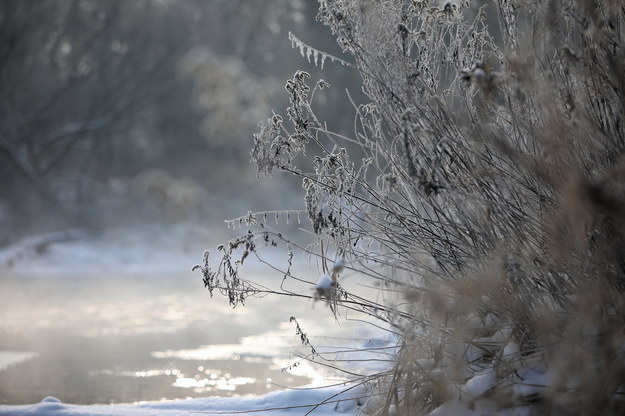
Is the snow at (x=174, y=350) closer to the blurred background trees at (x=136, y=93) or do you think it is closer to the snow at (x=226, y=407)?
the snow at (x=226, y=407)

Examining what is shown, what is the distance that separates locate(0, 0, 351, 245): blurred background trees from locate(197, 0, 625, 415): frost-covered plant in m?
13.3

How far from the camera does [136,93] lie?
18.5 metres

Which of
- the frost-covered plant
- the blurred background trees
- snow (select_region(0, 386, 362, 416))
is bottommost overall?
snow (select_region(0, 386, 362, 416))

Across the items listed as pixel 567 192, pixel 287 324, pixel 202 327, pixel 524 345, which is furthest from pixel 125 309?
pixel 567 192

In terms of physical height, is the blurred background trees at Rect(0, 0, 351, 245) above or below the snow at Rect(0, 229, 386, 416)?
above

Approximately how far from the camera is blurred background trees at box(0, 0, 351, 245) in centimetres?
1669

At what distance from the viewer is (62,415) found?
3098 mm

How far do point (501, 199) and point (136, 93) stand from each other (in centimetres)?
1690

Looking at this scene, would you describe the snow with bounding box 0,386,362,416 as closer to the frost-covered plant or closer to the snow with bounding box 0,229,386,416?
the snow with bounding box 0,229,386,416

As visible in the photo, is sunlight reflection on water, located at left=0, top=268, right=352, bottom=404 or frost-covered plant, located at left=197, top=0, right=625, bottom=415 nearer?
frost-covered plant, located at left=197, top=0, right=625, bottom=415

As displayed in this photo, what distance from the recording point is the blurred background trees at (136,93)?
657 inches

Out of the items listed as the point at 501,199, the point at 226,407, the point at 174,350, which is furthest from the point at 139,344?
the point at 501,199

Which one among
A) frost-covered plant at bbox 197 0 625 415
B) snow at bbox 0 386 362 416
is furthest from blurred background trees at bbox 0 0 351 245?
frost-covered plant at bbox 197 0 625 415

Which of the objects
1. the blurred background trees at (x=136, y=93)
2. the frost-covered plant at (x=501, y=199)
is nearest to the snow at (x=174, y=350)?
the frost-covered plant at (x=501, y=199)
